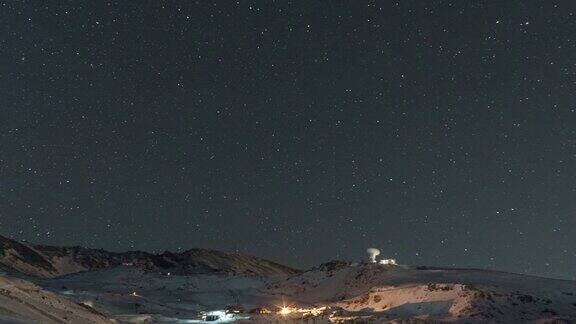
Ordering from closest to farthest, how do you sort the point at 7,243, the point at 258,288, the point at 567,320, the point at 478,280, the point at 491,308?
1. the point at 567,320
2. the point at 491,308
3. the point at 478,280
4. the point at 258,288
5. the point at 7,243

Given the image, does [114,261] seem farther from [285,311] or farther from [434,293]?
[434,293]

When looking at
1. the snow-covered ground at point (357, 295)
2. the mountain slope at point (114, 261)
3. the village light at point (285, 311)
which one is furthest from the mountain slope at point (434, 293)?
the mountain slope at point (114, 261)

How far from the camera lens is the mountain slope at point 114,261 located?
387 ft

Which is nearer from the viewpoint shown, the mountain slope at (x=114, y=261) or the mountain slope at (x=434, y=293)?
the mountain slope at (x=434, y=293)

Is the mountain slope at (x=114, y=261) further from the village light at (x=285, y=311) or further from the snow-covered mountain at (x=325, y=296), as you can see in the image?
the village light at (x=285, y=311)

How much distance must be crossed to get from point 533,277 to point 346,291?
815 inches

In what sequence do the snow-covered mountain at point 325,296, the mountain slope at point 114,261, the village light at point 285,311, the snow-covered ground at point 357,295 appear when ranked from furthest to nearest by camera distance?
1. the mountain slope at point 114,261
2. the village light at point 285,311
3. the snow-covered ground at point 357,295
4. the snow-covered mountain at point 325,296

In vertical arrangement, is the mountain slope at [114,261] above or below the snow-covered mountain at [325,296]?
above

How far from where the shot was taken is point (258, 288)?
242 feet

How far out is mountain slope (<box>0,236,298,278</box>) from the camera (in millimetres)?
118069

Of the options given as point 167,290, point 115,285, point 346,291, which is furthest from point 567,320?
point 115,285

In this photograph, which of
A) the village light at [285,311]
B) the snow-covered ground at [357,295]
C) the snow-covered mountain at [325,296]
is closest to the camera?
the snow-covered mountain at [325,296]

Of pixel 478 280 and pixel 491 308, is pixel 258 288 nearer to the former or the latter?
pixel 478 280

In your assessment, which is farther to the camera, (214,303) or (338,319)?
(214,303)
